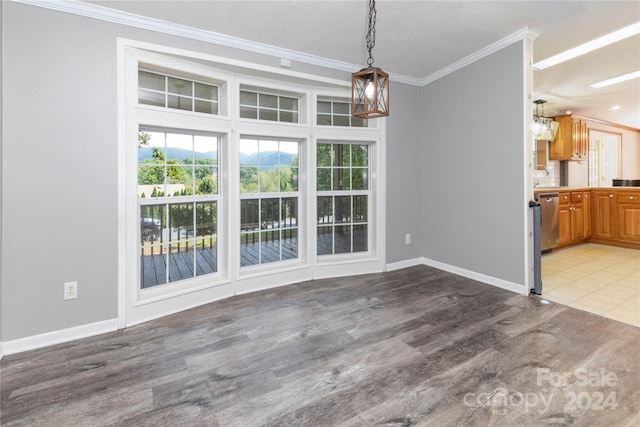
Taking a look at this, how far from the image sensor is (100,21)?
254 cm

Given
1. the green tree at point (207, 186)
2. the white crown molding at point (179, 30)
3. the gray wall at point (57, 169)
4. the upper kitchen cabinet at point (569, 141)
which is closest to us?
the gray wall at point (57, 169)

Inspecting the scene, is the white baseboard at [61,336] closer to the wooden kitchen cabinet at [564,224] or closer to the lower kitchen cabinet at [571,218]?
the wooden kitchen cabinet at [564,224]

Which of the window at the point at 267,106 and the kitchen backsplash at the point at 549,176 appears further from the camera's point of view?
the kitchen backsplash at the point at 549,176

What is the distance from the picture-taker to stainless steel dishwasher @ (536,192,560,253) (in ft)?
15.8

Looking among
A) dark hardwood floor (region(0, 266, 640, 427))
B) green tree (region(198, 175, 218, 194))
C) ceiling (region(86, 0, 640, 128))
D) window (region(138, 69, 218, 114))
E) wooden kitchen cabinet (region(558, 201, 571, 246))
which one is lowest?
dark hardwood floor (region(0, 266, 640, 427))

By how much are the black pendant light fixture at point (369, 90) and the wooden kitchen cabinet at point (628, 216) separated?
18.3 ft

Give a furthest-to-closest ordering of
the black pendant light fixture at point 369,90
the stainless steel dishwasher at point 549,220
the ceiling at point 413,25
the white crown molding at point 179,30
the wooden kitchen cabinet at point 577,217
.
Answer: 1. the wooden kitchen cabinet at point 577,217
2. the stainless steel dishwasher at point 549,220
3. the ceiling at point 413,25
4. the white crown molding at point 179,30
5. the black pendant light fixture at point 369,90

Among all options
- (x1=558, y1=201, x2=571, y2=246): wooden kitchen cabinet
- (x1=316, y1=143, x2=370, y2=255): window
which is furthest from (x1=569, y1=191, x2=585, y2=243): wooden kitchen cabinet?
(x1=316, y1=143, x2=370, y2=255): window

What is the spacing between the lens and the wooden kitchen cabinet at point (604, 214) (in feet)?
17.9

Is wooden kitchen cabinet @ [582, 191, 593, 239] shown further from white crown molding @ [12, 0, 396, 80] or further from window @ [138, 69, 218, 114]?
window @ [138, 69, 218, 114]

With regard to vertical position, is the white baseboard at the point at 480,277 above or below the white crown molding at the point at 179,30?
below

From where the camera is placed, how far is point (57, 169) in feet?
7.90

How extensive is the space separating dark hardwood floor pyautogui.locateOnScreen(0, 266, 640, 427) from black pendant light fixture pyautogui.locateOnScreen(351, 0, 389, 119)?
67.0 inches

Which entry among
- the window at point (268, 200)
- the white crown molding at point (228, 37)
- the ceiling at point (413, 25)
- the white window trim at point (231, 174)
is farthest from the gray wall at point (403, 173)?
the window at point (268, 200)
